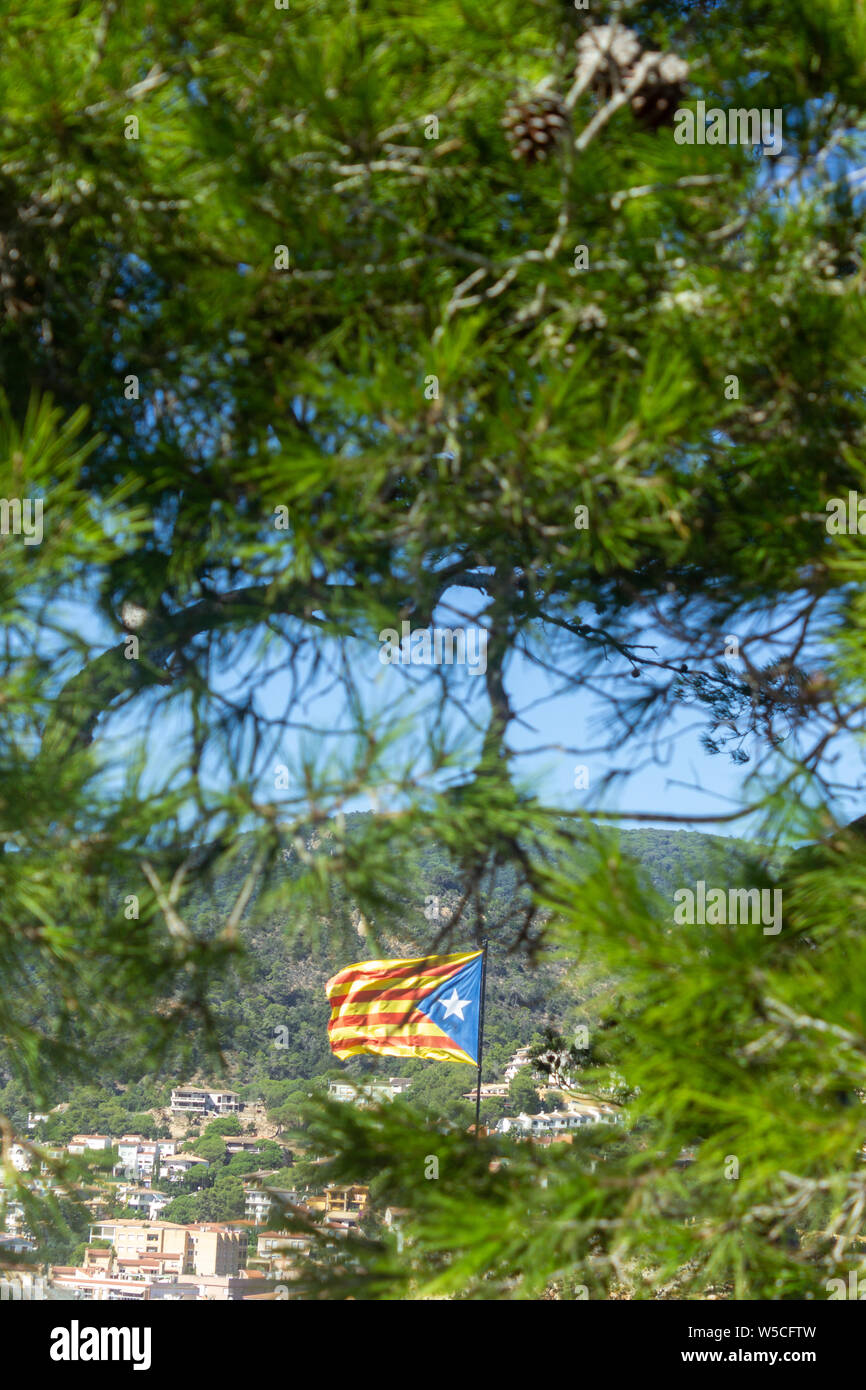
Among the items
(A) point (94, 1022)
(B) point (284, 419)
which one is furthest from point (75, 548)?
(A) point (94, 1022)

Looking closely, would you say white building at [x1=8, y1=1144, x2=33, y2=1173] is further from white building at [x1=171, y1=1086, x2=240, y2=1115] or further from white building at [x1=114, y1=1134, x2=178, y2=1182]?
white building at [x1=171, y1=1086, x2=240, y2=1115]

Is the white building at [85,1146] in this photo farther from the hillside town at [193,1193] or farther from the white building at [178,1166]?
the white building at [178,1166]

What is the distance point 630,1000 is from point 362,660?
302mm

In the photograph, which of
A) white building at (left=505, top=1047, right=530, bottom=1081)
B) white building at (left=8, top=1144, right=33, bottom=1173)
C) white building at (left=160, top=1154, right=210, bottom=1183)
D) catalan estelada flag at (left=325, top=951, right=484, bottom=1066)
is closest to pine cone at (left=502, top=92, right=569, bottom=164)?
catalan estelada flag at (left=325, top=951, right=484, bottom=1066)

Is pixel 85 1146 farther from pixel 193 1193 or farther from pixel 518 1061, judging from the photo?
pixel 193 1193

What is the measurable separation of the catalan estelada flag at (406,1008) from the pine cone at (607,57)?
572mm

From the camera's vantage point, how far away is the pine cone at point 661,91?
1.89 feet

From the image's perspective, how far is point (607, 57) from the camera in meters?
0.57

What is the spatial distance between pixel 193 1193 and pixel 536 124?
13.0 m

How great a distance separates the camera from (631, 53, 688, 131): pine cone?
0.58 m

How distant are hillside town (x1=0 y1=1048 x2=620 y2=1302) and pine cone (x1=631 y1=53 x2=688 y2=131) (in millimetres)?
651

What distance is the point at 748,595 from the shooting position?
73cm

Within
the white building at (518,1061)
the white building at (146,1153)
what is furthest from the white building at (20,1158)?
the white building at (146,1153)
